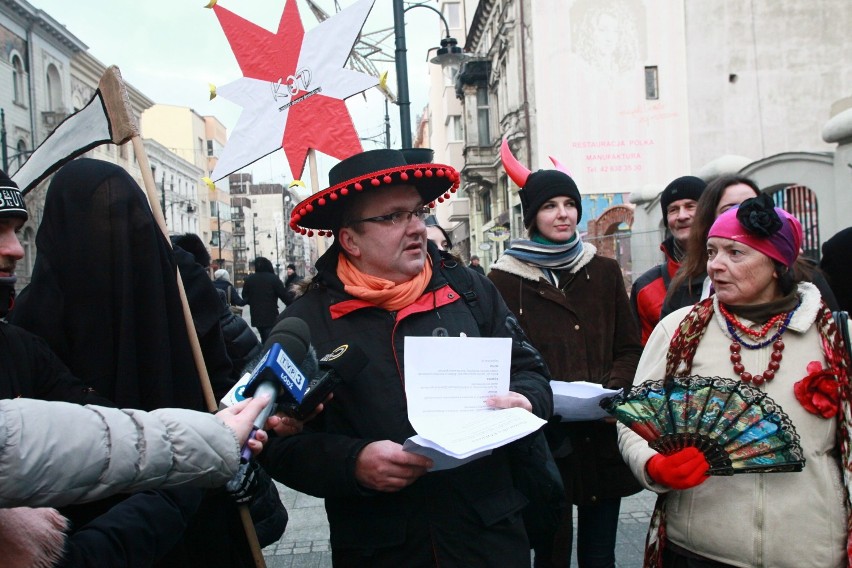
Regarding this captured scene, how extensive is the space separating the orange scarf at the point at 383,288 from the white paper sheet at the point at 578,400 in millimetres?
921

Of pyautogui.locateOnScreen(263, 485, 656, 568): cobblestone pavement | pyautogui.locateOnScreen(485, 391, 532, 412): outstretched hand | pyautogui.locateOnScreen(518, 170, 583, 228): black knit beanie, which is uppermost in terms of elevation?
pyautogui.locateOnScreen(518, 170, 583, 228): black knit beanie

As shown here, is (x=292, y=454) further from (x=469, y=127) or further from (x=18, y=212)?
(x=469, y=127)

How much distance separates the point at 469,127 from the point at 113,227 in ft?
111

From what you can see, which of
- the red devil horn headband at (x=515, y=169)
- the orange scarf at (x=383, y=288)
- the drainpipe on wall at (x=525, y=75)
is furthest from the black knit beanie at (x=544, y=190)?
the drainpipe on wall at (x=525, y=75)

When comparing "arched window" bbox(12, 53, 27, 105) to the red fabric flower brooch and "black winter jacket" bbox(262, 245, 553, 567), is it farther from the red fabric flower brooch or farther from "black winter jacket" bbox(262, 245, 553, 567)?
the red fabric flower brooch

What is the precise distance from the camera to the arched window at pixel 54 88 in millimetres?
38750

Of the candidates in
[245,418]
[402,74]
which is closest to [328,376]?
[245,418]

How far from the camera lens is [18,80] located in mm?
35344

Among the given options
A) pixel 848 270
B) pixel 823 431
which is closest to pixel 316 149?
pixel 823 431

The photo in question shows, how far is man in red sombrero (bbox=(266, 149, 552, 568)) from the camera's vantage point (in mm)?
2350

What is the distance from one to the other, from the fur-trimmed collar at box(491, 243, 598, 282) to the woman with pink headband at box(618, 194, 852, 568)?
1.04 metres

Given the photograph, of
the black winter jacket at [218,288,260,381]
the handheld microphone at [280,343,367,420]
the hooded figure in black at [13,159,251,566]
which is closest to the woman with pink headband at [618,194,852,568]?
the handheld microphone at [280,343,367,420]

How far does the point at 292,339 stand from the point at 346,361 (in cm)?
24

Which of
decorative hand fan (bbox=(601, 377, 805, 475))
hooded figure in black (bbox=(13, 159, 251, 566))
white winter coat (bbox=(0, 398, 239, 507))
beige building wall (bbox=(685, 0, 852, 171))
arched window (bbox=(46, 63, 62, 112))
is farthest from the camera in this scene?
arched window (bbox=(46, 63, 62, 112))
